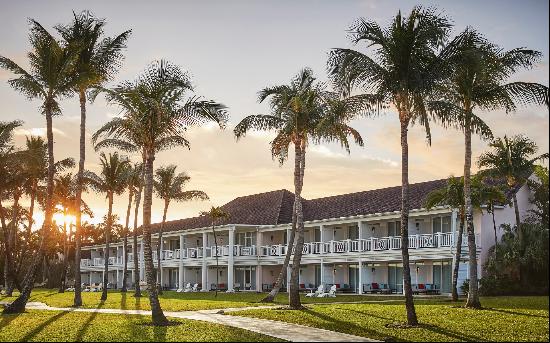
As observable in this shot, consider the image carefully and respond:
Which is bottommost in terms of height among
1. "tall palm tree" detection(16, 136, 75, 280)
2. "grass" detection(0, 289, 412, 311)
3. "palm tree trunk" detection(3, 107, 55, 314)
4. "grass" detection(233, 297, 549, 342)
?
"grass" detection(0, 289, 412, 311)

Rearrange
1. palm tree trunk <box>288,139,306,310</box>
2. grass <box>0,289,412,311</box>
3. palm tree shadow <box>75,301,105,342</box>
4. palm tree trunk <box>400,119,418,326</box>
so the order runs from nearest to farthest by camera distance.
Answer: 1. palm tree shadow <box>75,301,105,342</box>
2. palm tree trunk <box>400,119,418,326</box>
3. palm tree trunk <box>288,139,306,310</box>
4. grass <box>0,289,412,311</box>

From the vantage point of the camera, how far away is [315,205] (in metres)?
51.6

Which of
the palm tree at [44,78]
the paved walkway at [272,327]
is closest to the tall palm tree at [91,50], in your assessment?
the palm tree at [44,78]

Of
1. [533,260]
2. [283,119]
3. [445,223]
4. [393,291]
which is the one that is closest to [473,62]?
[283,119]

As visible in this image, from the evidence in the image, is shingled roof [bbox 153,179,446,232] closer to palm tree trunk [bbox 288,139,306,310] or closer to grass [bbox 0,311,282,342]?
palm tree trunk [bbox 288,139,306,310]

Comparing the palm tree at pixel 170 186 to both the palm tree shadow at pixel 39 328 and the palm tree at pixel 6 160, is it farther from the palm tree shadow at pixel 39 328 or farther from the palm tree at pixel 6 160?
the palm tree shadow at pixel 39 328

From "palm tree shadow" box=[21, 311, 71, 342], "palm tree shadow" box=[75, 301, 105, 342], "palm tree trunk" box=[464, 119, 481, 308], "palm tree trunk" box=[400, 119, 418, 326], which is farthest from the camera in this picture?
"palm tree trunk" box=[464, 119, 481, 308]

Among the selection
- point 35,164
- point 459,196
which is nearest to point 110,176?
point 35,164

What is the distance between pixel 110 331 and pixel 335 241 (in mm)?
26800

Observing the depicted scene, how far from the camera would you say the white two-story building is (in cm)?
3862

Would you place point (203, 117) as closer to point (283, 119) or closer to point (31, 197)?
point (283, 119)

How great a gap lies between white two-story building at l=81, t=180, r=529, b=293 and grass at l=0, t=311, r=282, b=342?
19.8 meters

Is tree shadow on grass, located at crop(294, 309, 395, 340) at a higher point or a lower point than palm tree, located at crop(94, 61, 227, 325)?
lower

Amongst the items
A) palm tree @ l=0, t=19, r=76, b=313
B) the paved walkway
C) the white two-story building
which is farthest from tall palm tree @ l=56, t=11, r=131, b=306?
the white two-story building
